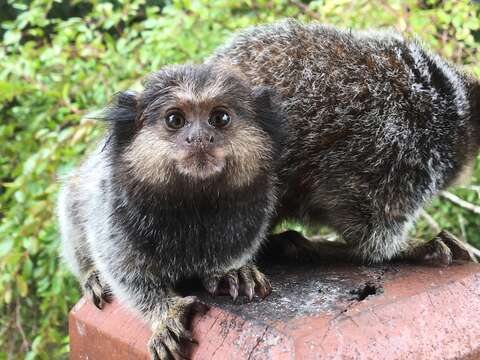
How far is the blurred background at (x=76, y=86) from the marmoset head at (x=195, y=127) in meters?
1.08

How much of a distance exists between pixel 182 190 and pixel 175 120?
172mm

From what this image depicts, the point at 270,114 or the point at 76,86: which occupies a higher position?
the point at 270,114

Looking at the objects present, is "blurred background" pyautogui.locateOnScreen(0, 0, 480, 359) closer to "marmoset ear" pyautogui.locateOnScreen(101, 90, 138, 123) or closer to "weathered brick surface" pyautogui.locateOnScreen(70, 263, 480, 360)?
"marmoset ear" pyautogui.locateOnScreen(101, 90, 138, 123)

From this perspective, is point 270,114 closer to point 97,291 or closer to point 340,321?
point 340,321

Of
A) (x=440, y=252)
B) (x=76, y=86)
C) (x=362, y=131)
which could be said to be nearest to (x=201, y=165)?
(x=362, y=131)

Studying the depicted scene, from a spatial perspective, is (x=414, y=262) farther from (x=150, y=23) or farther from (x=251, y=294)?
(x=150, y=23)

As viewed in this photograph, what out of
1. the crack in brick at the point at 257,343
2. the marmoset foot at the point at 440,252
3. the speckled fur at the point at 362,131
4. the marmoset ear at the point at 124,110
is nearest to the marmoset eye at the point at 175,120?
the marmoset ear at the point at 124,110

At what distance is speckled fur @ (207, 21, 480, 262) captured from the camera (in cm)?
192

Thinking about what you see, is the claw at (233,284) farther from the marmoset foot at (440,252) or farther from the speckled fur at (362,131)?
the marmoset foot at (440,252)

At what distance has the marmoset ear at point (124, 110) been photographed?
5.61 ft

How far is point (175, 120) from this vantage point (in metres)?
1.60

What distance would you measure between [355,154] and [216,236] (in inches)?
19.2

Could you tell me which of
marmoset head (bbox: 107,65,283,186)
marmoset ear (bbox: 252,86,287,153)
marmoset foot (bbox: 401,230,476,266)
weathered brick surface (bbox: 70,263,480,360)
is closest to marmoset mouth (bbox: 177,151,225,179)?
marmoset head (bbox: 107,65,283,186)

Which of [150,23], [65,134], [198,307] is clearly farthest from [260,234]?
[150,23]
